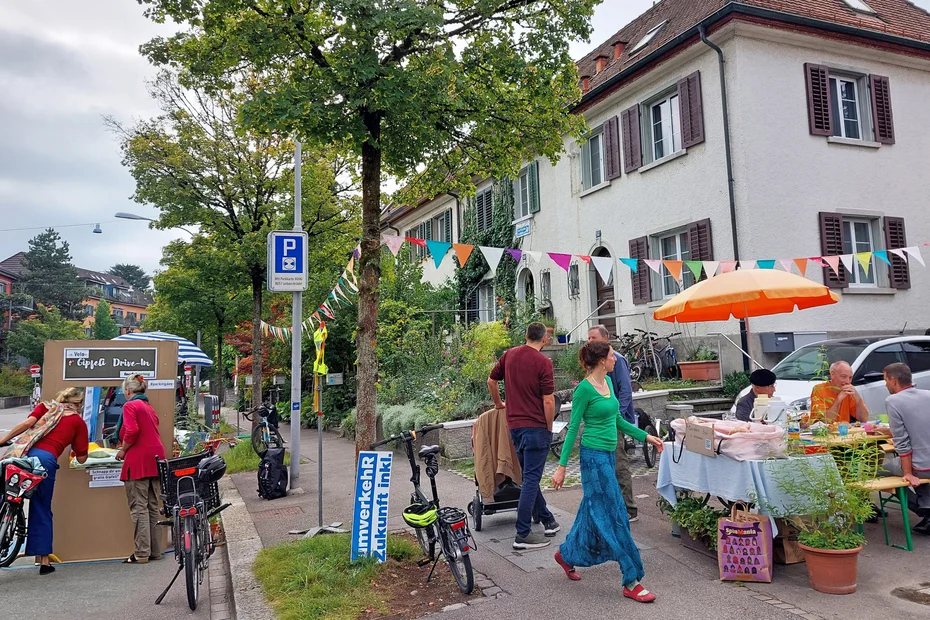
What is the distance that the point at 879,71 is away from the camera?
15289 mm

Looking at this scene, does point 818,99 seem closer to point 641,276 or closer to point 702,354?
point 641,276

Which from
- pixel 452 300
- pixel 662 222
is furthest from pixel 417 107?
pixel 452 300

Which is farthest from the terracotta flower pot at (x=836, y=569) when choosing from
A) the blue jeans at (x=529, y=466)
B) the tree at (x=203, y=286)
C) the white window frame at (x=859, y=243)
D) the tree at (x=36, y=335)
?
the tree at (x=36, y=335)

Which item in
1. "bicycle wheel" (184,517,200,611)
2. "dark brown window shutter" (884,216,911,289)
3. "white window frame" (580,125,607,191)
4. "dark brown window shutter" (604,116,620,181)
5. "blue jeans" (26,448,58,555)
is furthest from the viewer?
"white window frame" (580,125,607,191)

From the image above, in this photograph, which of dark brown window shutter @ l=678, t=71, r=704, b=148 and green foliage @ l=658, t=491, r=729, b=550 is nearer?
green foliage @ l=658, t=491, r=729, b=550

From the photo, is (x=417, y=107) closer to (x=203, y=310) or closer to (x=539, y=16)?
(x=539, y=16)

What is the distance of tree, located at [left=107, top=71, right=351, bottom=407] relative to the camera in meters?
13.8

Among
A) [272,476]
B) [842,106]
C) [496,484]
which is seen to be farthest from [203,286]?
[842,106]

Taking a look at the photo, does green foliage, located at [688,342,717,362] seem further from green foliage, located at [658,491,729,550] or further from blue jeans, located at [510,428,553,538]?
blue jeans, located at [510,428,553,538]

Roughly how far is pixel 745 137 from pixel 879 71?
189 inches

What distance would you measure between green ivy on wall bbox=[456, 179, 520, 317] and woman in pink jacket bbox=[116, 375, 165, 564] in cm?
1277

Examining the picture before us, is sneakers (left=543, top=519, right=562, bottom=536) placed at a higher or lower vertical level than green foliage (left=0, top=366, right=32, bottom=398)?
lower

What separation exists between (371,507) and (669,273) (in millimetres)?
11497

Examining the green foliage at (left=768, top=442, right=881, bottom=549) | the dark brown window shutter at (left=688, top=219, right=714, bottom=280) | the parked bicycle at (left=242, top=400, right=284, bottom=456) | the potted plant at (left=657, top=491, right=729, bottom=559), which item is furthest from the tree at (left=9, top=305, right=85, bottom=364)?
the green foliage at (left=768, top=442, right=881, bottom=549)
